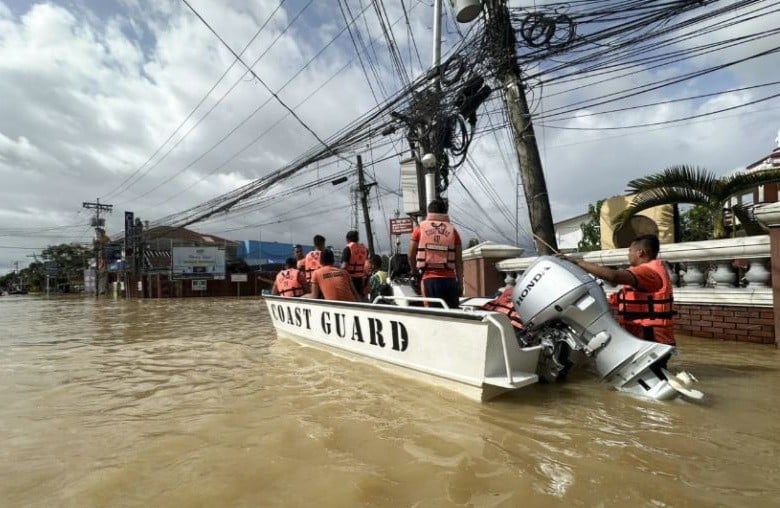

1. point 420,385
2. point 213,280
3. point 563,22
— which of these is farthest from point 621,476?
point 213,280

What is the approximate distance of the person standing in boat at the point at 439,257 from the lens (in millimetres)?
4273

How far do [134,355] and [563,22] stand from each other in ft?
26.8

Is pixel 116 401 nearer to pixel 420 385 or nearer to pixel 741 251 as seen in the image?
pixel 420 385

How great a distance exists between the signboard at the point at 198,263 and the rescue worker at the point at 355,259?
86.0ft

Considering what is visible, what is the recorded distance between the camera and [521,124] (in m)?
8.01

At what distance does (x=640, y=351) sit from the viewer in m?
3.16

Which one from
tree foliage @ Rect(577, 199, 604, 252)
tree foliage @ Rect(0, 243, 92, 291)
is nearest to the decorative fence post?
tree foliage @ Rect(577, 199, 604, 252)

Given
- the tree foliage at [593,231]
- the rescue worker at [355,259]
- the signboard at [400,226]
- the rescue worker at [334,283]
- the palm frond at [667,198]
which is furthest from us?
the tree foliage at [593,231]

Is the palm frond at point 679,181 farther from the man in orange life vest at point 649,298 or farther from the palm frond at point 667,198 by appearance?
the man in orange life vest at point 649,298

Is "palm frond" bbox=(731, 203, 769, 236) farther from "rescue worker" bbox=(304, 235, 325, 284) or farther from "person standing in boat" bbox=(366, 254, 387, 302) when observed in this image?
"rescue worker" bbox=(304, 235, 325, 284)

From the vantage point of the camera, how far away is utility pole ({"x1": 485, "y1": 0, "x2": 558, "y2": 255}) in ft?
25.9

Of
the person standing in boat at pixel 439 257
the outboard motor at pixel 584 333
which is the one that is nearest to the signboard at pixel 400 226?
the person standing in boat at pixel 439 257

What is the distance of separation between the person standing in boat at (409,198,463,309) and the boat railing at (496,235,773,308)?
2.77 metres

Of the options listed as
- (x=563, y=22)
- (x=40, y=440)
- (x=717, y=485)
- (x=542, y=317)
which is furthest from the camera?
(x=563, y=22)
